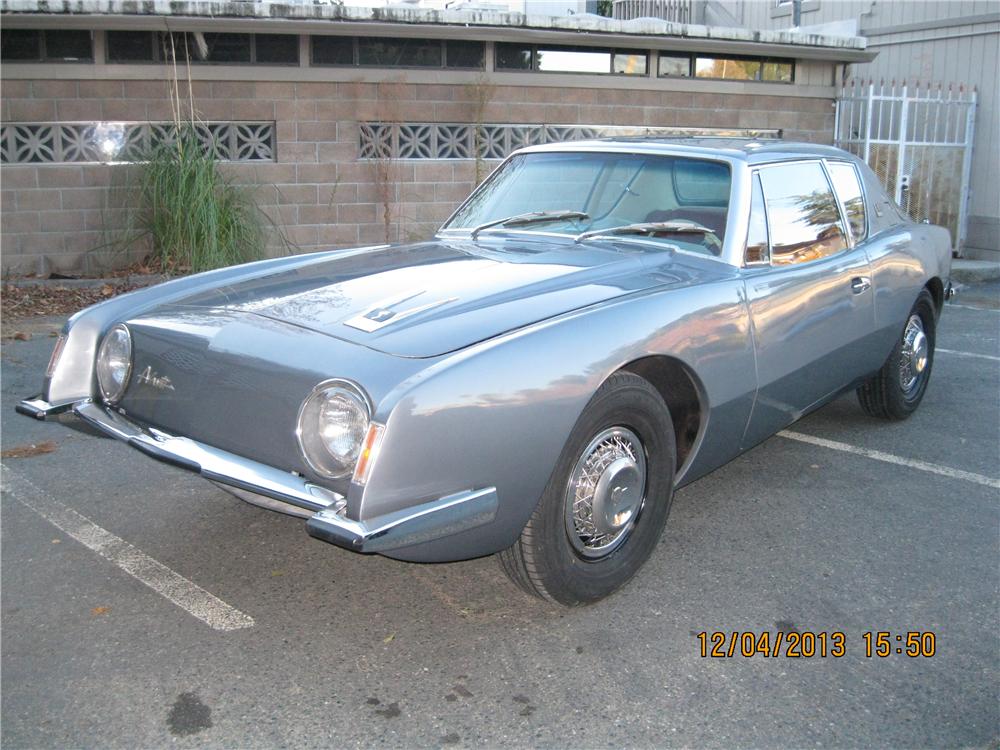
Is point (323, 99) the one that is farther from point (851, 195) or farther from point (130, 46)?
point (851, 195)

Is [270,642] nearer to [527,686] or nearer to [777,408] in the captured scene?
[527,686]

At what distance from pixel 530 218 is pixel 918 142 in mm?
9898

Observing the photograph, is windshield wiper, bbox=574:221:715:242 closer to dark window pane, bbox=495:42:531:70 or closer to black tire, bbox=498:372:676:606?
black tire, bbox=498:372:676:606

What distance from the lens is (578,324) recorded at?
3.25 meters

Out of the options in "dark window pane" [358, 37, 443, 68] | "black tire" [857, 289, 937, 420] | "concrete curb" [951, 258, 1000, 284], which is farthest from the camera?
"concrete curb" [951, 258, 1000, 284]

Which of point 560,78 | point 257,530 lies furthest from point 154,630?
point 560,78

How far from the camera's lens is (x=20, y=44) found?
9766 mm

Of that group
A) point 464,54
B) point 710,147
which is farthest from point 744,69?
point 710,147

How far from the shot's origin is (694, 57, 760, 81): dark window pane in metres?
12.4

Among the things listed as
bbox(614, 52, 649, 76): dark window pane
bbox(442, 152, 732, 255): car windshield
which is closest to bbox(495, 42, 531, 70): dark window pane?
bbox(614, 52, 649, 76): dark window pane

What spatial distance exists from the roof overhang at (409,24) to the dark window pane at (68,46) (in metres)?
0.20

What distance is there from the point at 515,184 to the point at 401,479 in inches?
96.7

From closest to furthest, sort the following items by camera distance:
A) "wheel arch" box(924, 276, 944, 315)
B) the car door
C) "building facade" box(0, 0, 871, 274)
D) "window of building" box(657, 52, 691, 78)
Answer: the car door, "wheel arch" box(924, 276, 944, 315), "building facade" box(0, 0, 871, 274), "window of building" box(657, 52, 691, 78)

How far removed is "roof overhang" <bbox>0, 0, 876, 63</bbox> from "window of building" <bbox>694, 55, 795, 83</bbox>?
18 centimetres
